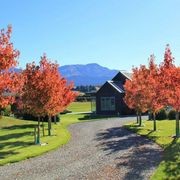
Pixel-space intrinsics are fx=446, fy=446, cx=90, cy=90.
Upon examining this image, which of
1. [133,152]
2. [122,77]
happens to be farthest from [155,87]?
[122,77]

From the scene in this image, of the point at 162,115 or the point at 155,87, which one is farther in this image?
the point at 162,115

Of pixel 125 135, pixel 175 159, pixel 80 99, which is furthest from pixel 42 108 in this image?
pixel 80 99

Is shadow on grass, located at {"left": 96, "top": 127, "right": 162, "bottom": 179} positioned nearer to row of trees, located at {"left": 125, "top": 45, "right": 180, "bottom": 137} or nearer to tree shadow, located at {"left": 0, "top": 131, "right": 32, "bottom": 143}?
row of trees, located at {"left": 125, "top": 45, "right": 180, "bottom": 137}

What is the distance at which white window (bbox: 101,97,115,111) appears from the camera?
225 ft

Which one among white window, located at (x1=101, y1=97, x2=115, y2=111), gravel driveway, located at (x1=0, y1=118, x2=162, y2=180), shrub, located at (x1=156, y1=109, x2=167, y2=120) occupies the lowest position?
gravel driveway, located at (x1=0, y1=118, x2=162, y2=180)

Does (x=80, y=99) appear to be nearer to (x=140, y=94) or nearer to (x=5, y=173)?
(x=140, y=94)

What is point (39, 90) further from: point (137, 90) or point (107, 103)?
point (107, 103)

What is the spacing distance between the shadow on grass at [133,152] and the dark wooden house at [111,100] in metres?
34.1

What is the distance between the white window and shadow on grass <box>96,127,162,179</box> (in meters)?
35.1

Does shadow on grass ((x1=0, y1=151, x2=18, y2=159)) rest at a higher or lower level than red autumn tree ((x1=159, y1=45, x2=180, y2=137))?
lower

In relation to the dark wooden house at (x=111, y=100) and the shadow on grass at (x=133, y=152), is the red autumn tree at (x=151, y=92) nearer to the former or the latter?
the shadow on grass at (x=133, y=152)

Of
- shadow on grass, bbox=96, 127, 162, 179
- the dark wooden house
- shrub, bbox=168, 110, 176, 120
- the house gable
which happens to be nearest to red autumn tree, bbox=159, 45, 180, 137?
shadow on grass, bbox=96, 127, 162, 179

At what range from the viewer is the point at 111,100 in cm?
6875

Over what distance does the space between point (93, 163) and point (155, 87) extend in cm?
1624
